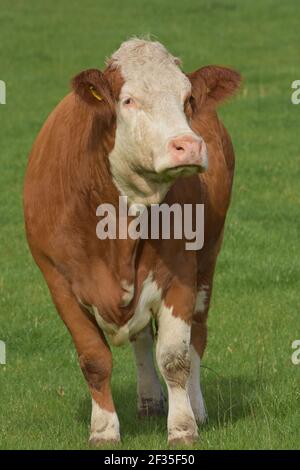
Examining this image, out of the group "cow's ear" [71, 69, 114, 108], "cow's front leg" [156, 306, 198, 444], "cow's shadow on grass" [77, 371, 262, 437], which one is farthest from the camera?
"cow's shadow on grass" [77, 371, 262, 437]

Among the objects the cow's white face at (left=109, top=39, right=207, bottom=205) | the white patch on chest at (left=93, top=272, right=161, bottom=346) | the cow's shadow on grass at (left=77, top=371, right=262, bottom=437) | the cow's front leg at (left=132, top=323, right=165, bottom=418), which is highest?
the cow's white face at (left=109, top=39, right=207, bottom=205)

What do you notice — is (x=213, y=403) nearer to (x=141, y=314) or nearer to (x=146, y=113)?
(x=141, y=314)

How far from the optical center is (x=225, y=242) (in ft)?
47.4

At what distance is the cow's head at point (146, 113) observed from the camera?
690cm

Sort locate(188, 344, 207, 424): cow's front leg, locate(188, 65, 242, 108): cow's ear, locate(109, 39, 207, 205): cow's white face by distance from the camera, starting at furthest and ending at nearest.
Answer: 1. locate(188, 344, 207, 424): cow's front leg
2. locate(188, 65, 242, 108): cow's ear
3. locate(109, 39, 207, 205): cow's white face

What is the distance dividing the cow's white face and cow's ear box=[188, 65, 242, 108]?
0.31 metres

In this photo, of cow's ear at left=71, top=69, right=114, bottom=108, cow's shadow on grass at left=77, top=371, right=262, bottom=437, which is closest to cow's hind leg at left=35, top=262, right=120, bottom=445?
cow's shadow on grass at left=77, top=371, right=262, bottom=437

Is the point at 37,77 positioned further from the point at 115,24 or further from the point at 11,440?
the point at 11,440

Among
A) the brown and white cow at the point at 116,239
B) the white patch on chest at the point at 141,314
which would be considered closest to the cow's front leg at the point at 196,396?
the brown and white cow at the point at 116,239

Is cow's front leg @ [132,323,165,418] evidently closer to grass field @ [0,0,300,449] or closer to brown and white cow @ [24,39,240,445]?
grass field @ [0,0,300,449]

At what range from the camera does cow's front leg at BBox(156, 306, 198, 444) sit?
7602mm

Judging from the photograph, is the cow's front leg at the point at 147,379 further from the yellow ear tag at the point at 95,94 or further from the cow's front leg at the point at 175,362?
the yellow ear tag at the point at 95,94

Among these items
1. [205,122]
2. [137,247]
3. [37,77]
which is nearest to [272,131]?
[37,77]
